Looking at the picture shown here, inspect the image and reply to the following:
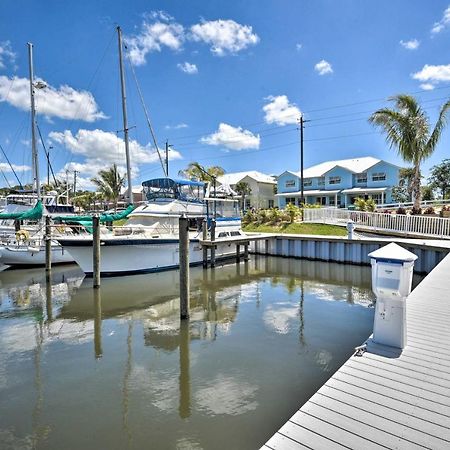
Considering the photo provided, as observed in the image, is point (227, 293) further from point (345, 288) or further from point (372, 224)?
point (372, 224)

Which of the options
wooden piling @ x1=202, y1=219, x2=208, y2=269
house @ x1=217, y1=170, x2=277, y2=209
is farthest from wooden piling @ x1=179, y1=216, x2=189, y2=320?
house @ x1=217, y1=170, x2=277, y2=209

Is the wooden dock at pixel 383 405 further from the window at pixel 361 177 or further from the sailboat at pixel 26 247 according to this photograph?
the window at pixel 361 177

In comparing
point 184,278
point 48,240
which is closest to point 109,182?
point 48,240

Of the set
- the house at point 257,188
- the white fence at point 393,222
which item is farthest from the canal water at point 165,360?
the house at point 257,188

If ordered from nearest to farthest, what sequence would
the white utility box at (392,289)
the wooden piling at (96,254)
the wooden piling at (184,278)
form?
1. the white utility box at (392,289)
2. the wooden piling at (184,278)
3. the wooden piling at (96,254)

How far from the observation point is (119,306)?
11258 mm

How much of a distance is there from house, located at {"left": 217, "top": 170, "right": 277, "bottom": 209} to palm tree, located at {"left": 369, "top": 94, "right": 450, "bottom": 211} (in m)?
26.5

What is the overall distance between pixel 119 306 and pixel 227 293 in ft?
13.5

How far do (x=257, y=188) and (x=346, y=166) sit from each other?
12.5 meters

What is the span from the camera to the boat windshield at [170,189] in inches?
749

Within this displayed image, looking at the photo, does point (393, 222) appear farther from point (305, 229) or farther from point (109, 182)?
point (109, 182)

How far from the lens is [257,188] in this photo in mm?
46438

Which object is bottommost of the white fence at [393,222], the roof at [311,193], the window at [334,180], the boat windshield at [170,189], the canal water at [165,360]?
the canal water at [165,360]

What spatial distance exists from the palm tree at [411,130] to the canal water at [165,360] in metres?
9.78
